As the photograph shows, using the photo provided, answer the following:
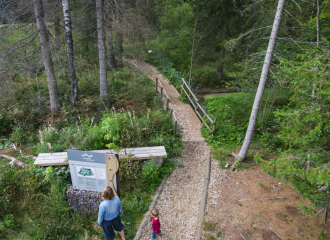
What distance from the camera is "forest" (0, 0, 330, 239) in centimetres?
492

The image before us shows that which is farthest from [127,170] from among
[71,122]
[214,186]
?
[71,122]

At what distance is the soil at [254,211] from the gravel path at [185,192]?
1.37 ft

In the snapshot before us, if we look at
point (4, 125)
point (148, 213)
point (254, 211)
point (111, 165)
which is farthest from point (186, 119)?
point (4, 125)

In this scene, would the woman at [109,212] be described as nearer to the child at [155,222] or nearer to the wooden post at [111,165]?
the wooden post at [111,165]

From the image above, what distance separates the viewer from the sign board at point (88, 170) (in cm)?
500

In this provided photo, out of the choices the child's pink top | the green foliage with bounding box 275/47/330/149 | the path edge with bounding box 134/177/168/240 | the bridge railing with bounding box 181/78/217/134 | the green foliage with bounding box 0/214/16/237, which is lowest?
the path edge with bounding box 134/177/168/240

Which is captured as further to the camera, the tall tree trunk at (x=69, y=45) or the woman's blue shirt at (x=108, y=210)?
the tall tree trunk at (x=69, y=45)

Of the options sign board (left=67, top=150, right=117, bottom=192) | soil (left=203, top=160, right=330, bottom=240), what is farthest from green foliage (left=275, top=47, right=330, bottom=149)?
sign board (left=67, top=150, right=117, bottom=192)

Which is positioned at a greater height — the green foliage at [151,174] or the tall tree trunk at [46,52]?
the tall tree trunk at [46,52]

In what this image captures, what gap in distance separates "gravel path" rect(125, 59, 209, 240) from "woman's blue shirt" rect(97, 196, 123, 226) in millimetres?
1202

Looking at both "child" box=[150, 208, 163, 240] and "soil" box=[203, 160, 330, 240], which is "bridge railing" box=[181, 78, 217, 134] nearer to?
"soil" box=[203, 160, 330, 240]

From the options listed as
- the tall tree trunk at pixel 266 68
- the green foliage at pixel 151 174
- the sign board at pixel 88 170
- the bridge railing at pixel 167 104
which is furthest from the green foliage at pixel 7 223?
the tall tree trunk at pixel 266 68

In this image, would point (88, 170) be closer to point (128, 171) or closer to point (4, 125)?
point (128, 171)

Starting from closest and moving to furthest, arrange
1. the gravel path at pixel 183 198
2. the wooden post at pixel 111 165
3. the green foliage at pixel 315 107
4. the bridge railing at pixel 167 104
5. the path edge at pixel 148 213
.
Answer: the green foliage at pixel 315 107 < the wooden post at pixel 111 165 < the path edge at pixel 148 213 < the gravel path at pixel 183 198 < the bridge railing at pixel 167 104
